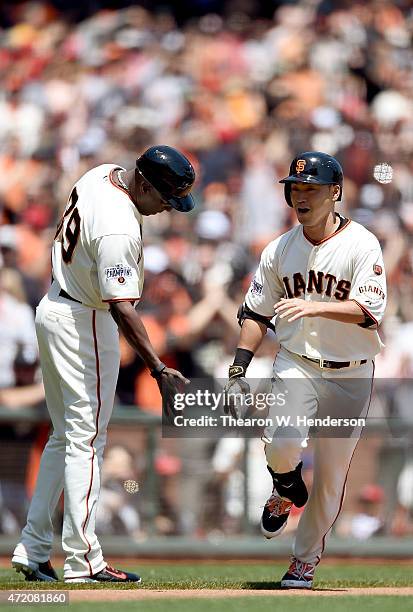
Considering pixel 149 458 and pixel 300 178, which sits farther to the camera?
pixel 149 458

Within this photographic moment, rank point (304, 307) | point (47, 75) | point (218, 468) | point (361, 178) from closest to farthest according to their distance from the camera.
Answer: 1. point (304, 307)
2. point (218, 468)
3. point (361, 178)
4. point (47, 75)

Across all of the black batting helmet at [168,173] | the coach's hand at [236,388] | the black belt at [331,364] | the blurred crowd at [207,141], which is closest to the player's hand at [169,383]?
the coach's hand at [236,388]

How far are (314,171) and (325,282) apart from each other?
21.2 inches

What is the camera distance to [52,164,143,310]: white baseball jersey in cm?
565

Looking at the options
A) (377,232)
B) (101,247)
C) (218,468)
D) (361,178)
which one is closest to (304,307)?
(101,247)

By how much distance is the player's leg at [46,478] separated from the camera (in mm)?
5961

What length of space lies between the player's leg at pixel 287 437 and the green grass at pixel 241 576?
16.7 inches

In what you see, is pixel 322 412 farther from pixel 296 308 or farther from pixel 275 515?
pixel 296 308

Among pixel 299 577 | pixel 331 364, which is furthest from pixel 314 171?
pixel 299 577

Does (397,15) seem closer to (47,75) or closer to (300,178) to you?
(47,75)

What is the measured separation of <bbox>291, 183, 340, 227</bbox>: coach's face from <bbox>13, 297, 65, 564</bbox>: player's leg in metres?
1.31

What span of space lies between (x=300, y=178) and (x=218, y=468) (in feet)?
12.4

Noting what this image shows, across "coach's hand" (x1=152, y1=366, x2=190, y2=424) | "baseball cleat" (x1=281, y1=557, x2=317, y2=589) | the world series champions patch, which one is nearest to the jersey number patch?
the world series champions patch

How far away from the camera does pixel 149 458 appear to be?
30.4ft
